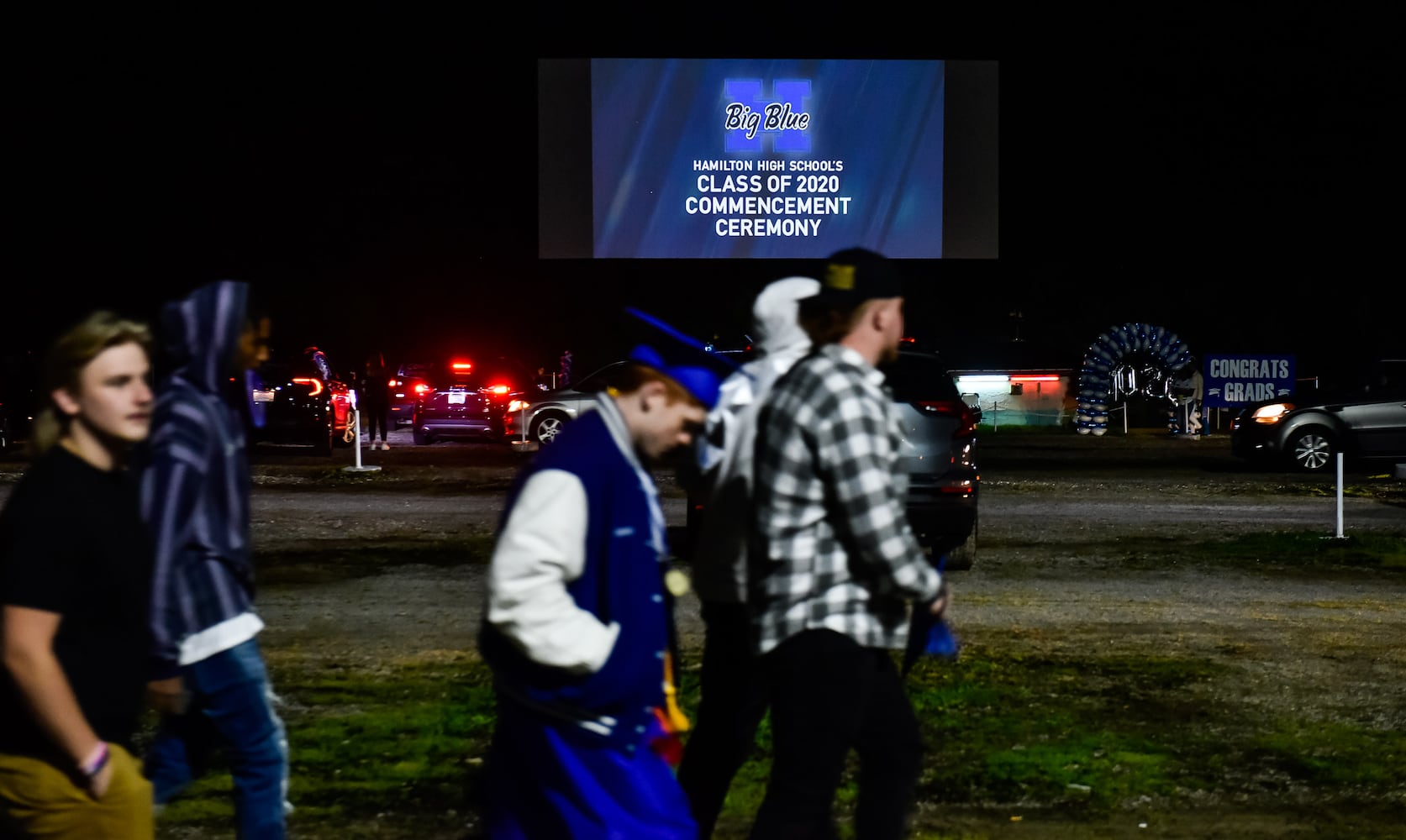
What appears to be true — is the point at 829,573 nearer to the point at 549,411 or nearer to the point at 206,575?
the point at 206,575

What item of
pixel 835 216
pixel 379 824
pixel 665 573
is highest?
pixel 835 216

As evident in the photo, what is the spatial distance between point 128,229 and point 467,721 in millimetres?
44019

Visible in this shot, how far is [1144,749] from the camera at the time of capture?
→ 6734mm

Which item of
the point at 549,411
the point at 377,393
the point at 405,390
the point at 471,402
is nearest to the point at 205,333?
the point at 549,411

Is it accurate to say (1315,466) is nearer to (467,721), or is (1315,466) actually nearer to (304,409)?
(304,409)

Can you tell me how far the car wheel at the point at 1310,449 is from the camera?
22.3 metres

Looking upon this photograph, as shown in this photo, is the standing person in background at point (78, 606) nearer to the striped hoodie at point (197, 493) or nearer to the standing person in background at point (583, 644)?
the striped hoodie at point (197, 493)

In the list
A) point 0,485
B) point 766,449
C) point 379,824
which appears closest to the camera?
point 766,449

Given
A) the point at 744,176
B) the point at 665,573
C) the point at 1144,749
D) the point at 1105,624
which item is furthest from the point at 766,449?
the point at 744,176

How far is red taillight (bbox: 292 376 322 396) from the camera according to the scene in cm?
2453

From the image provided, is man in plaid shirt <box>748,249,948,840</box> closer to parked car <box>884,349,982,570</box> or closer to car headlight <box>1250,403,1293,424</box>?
parked car <box>884,349,982,570</box>

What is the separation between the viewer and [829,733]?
3920 millimetres

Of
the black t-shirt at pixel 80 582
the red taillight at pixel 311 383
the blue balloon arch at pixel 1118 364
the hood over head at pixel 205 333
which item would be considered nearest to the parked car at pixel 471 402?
the red taillight at pixel 311 383

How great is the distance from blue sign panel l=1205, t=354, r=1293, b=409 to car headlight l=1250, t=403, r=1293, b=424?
26.1ft
